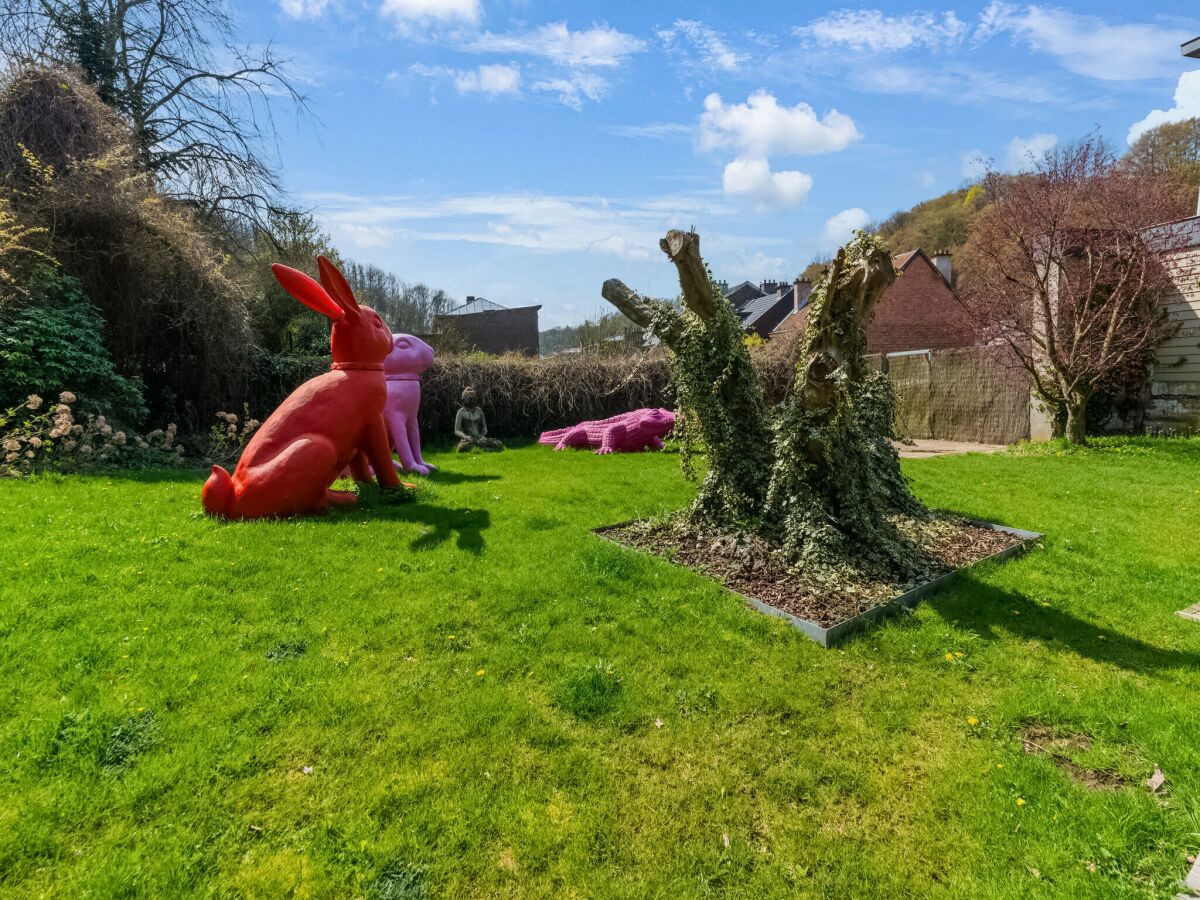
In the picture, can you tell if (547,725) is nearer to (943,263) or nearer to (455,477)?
(455,477)

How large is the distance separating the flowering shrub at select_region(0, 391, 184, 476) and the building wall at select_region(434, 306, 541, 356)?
24197 mm

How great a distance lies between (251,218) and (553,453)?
27.1ft

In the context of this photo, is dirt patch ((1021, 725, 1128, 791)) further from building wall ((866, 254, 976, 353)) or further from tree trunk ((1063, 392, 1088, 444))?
building wall ((866, 254, 976, 353))

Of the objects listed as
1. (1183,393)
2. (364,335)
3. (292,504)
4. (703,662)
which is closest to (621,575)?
(703,662)

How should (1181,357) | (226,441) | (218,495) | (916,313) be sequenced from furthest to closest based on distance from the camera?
(916,313), (1181,357), (226,441), (218,495)

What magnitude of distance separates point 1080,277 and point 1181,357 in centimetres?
245

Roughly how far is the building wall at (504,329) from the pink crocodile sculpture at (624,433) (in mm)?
20601

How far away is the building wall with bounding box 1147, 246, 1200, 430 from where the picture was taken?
1112 cm

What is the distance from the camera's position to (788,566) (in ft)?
15.2

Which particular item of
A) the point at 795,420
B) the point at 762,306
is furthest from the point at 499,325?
the point at 795,420

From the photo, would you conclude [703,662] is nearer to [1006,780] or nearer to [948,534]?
[1006,780]

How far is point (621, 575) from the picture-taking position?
457cm

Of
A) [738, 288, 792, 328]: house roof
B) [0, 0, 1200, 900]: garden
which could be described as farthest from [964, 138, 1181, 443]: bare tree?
[738, 288, 792, 328]: house roof

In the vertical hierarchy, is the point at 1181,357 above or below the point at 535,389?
above
